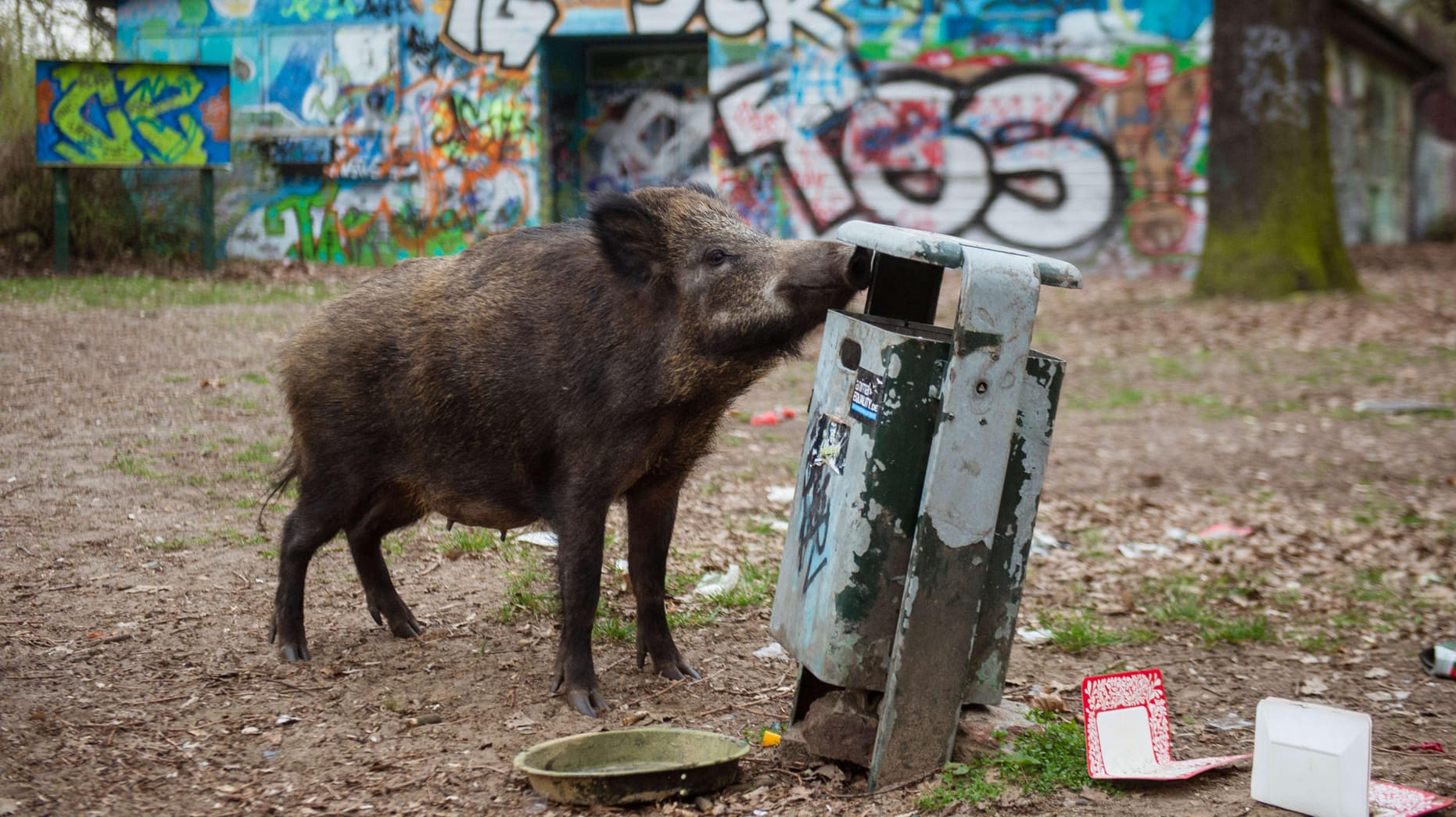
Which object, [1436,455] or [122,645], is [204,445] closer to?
[122,645]

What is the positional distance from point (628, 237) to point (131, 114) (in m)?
12.0

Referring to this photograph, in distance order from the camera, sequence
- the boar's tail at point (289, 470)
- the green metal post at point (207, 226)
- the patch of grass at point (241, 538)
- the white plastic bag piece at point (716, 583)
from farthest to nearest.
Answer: the green metal post at point (207, 226), the patch of grass at point (241, 538), the white plastic bag piece at point (716, 583), the boar's tail at point (289, 470)

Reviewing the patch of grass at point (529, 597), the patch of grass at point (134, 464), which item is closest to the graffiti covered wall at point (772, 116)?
the patch of grass at point (134, 464)

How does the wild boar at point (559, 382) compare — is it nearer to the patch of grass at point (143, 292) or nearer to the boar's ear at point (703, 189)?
the boar's ear at point (703, 189)

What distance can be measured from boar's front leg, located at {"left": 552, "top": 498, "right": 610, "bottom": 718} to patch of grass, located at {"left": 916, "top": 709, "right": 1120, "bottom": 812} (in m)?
1.26

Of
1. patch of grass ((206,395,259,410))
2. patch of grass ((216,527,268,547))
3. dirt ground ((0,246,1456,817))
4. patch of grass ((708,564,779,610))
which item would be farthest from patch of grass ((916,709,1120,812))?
patch of grass ((206,395,259,410))

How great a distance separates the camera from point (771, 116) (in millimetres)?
19062

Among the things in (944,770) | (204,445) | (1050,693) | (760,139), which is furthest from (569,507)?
(760,139)

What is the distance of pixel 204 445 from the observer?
7227mm

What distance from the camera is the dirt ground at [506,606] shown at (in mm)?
3625

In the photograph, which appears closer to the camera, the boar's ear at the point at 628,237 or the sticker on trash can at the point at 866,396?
the sticker on trash can at the point at 866,396

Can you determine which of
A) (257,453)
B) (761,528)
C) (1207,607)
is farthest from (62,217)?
(1207,607)

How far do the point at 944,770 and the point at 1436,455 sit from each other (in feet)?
21.2

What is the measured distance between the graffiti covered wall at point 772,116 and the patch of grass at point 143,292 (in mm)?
5415
